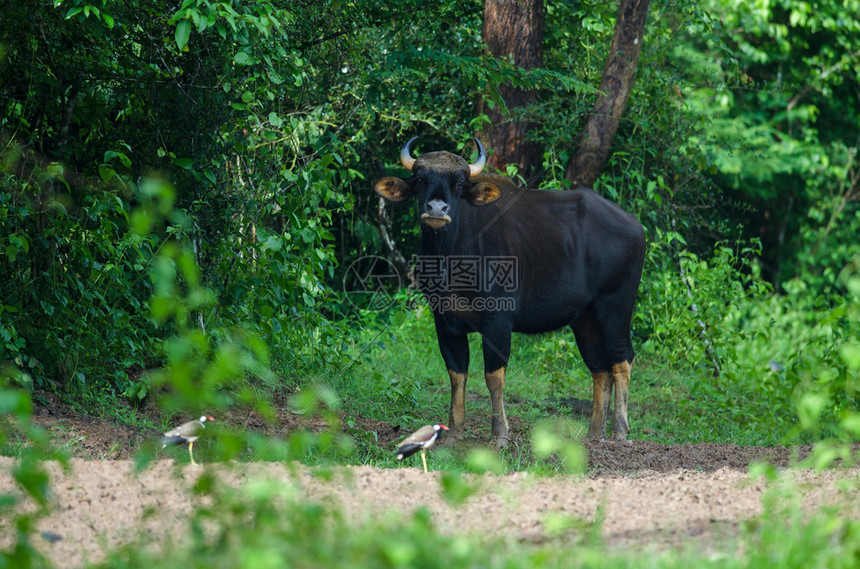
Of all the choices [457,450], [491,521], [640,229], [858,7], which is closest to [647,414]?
[640,229]

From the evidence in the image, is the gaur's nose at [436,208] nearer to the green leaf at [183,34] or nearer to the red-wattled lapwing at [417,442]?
the red-wattled lapwing at [417,442]

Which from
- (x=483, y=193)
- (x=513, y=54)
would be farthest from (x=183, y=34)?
(x=513, y=54)

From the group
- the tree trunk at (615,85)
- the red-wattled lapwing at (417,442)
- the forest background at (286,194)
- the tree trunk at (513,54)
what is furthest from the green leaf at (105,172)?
the tree trunk at (615,85)

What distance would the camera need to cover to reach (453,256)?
22.1ft

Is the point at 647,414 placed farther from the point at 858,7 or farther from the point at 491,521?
the point at 858,7

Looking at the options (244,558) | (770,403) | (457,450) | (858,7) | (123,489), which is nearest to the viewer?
(244,558)

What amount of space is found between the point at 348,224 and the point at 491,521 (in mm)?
8530

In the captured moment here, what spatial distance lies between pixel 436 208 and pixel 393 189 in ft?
2.24

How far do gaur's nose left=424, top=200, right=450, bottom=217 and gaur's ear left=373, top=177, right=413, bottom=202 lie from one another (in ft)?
1.78

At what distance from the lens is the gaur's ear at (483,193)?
6.83m

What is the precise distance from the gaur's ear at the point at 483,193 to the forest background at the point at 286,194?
1.10 meters

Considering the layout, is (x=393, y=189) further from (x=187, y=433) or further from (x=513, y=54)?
(x=513, y=54)

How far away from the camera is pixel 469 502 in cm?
405

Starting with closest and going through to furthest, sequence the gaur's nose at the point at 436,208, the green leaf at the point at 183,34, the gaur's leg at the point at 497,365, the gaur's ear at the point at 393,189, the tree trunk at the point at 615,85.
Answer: the green leaf at the point at 183,34 → the gaur's nose at the point at 436,208 → the gaur's leg at the point at 497,365 → the gaur's ear at the point at 393,189 → the tree trunk at the point at 615,85
